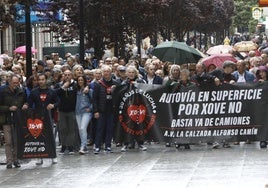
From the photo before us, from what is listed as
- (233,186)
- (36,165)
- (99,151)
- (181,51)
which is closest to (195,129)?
(99,151)

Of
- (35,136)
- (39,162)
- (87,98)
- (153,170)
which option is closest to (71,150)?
(87,98)

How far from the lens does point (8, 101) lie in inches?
724

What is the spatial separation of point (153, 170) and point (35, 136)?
266cm

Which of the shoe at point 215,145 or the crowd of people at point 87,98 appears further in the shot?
the shoe at point 215,145

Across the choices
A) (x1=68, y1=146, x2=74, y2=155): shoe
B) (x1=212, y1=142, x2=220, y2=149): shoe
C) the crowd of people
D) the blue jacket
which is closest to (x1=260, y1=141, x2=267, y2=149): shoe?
the crowd of people

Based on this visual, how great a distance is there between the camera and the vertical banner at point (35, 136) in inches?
728

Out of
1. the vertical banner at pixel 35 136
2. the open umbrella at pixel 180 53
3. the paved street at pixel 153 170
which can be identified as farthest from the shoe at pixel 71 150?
the open umbrella at pixel 180 53

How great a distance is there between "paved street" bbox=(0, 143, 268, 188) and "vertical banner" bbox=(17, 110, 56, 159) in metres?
0.25

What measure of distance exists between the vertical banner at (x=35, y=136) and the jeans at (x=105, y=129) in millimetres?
1937

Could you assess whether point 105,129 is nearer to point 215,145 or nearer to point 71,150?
point 71,150

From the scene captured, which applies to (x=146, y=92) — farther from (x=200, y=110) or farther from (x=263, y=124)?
(x=263, y=124)

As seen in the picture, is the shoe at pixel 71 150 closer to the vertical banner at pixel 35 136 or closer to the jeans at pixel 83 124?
the jeans at pixel 83 124

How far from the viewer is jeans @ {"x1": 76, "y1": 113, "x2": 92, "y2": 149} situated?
20.3 metres

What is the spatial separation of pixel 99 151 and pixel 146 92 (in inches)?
59.1
